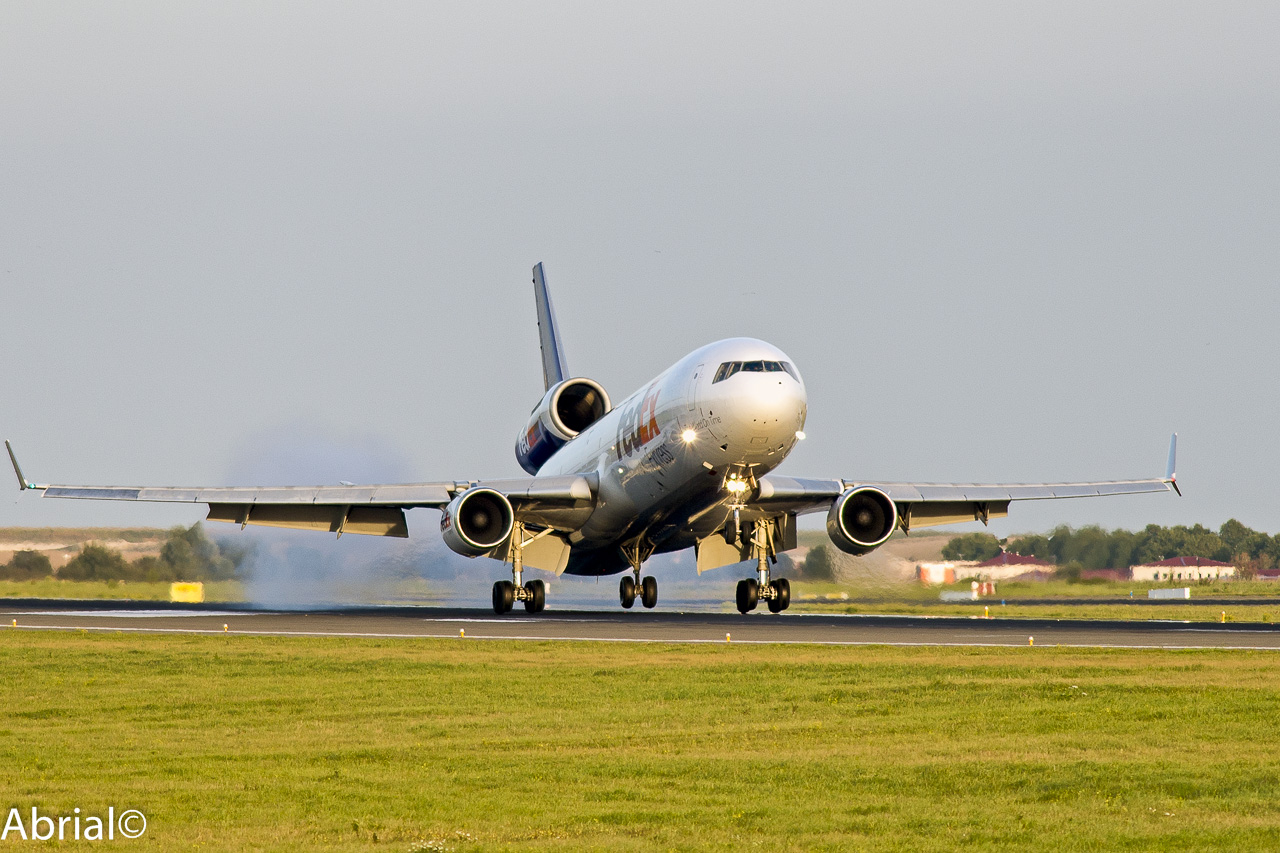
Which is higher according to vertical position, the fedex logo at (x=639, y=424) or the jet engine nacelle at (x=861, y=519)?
the fedex logo at (x=639, y=424)

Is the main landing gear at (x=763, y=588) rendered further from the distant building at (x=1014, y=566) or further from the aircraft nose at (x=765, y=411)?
A: the distant building at (x=1014, y=566)

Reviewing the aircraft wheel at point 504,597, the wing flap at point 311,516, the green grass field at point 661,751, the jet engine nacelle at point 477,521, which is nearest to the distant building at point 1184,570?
the aircraft wheel at point 504,597

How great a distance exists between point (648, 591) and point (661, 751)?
120ft

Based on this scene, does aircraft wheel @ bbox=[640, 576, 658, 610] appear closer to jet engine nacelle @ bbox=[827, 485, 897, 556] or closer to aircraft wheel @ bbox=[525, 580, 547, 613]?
aircraft wheel @ bbox=[525, 580, 547, 613]

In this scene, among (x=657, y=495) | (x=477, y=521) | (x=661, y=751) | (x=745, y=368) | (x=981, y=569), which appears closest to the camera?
(x=661, y=751)

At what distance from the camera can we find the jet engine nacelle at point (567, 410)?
54.8 metres

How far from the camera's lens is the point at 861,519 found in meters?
44.2

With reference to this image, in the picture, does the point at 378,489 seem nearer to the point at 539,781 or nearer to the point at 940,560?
the point at 940,560

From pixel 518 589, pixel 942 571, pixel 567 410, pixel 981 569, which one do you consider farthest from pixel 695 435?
pixel 981 569

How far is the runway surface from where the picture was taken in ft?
102

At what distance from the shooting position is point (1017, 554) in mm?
61156

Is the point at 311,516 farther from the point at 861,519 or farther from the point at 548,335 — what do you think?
the point at 548,335

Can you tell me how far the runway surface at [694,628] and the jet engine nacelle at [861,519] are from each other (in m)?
2.29

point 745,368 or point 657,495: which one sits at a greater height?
point 745,368
